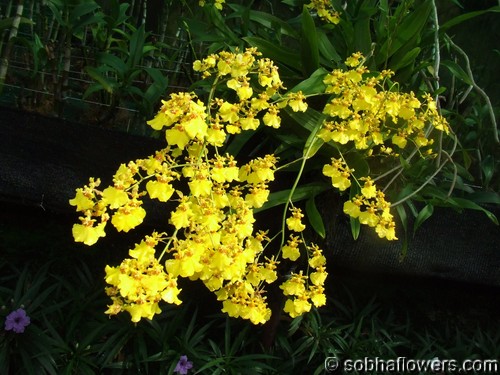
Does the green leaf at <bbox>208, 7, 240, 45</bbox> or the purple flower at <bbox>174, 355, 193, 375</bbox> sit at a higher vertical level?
the green leaf at <bbox>208, 7, 240, 45</bbox>

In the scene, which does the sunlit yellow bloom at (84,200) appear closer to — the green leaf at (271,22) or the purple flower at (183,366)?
the purple flower at (183,366)

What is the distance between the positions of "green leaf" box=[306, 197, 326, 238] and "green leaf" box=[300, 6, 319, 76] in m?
0.34

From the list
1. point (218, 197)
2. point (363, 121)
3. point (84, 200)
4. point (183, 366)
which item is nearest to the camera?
point (84, 200)

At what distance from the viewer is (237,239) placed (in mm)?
1120

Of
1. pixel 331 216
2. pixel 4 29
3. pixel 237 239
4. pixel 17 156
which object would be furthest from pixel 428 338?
pixel 4 29

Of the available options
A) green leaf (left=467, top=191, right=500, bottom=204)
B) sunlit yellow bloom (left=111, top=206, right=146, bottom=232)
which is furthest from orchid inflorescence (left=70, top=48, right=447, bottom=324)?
green leaf (left=467, top=191, right=500, bottom=204)

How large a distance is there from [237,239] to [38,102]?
0.99 m

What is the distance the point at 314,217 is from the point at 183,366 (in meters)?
0.54

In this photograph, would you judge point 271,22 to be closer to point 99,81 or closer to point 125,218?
point 99,81

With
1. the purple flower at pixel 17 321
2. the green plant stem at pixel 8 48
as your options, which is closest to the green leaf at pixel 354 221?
the purple flower at pixel 17 321

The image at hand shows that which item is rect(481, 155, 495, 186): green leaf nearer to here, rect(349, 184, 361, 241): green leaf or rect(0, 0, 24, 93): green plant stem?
rect(349, 184, 361, 241): green leaf

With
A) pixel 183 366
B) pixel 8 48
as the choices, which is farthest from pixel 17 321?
pixel 8 48

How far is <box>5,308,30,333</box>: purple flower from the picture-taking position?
1521mm

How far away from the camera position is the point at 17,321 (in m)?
1.53
